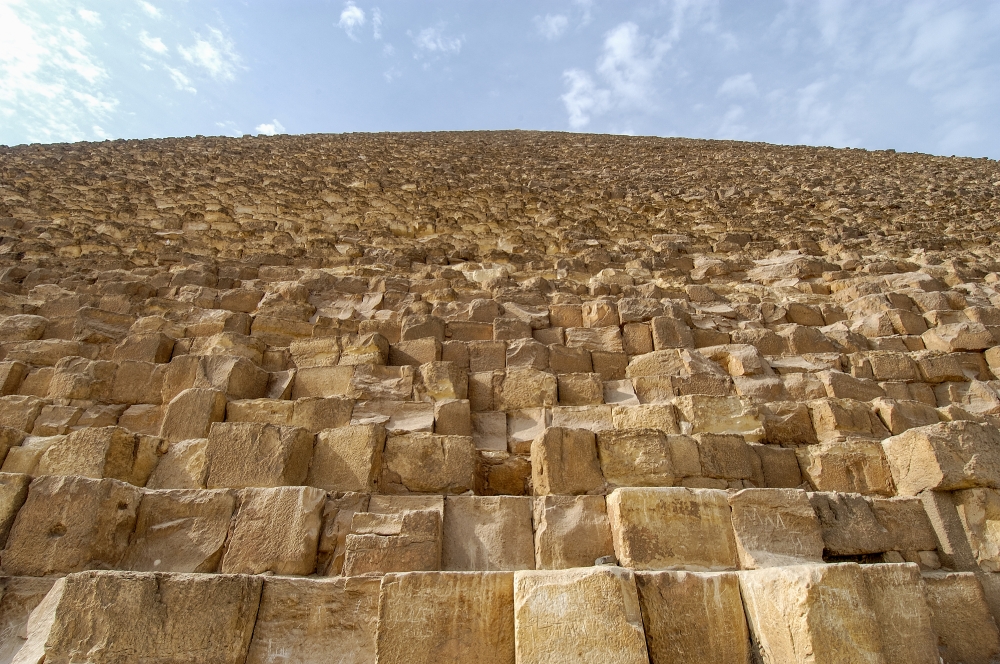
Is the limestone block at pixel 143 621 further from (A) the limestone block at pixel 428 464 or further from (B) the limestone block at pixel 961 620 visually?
(B) the limestone block at pixel 961 620

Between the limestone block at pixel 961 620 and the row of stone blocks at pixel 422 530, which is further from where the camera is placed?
the row of stone blocks at pixel 422 530

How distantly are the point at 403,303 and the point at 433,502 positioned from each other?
118 inches

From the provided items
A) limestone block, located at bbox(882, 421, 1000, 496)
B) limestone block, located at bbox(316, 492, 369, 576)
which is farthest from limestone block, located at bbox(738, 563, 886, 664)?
limestone block, located at bbox(316, 492, 369, 576)

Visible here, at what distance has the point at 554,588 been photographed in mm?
2498

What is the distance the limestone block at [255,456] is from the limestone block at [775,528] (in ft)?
8.47

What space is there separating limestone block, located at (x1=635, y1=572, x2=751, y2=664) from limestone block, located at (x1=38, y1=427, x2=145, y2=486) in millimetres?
3190

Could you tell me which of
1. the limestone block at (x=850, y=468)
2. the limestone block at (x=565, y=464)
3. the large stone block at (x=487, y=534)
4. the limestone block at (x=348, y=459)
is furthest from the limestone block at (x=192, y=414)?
the limestone block at (x=850, y=468)

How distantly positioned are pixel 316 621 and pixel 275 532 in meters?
0.60

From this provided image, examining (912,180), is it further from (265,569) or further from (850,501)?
(265,569)

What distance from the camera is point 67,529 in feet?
9.59

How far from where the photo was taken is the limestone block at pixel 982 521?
3193 millimetres

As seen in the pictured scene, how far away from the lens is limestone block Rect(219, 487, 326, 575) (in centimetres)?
297

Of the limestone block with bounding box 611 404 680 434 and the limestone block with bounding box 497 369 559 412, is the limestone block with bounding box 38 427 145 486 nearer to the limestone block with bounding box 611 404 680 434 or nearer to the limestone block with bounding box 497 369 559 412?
the limestone block with bounding box 497 369 559 412

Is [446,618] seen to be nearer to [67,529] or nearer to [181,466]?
[67,529]
